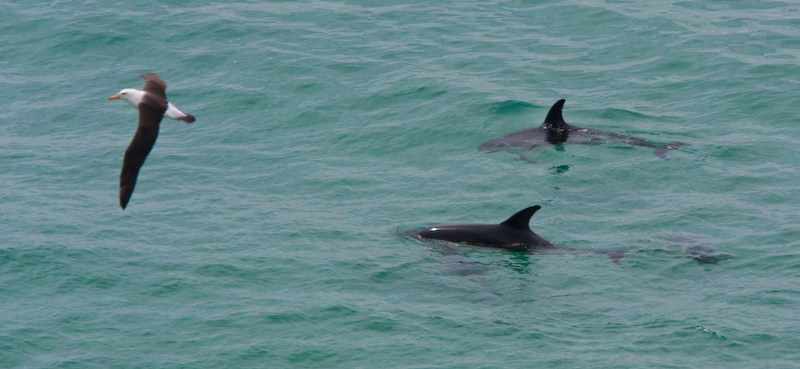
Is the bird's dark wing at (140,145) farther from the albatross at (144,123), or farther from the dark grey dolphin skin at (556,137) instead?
the dark grey dolphin skin at (556,137)

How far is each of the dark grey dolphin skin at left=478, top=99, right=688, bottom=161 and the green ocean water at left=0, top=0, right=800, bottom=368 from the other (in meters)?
0.43

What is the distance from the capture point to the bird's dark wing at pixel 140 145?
12156 millimetres

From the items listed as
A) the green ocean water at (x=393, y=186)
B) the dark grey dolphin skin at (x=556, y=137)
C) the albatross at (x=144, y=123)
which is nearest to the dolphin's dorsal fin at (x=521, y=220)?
the green ocean water at (x=393, y=186)

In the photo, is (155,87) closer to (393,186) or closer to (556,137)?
(393,186)

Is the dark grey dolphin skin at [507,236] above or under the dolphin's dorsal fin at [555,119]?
under

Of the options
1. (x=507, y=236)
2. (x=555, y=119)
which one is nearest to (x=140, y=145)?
(x=507, y=236)

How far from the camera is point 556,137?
2055cm

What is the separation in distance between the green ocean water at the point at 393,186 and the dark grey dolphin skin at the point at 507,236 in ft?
0.84

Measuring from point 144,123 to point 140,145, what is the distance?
0.55 metres

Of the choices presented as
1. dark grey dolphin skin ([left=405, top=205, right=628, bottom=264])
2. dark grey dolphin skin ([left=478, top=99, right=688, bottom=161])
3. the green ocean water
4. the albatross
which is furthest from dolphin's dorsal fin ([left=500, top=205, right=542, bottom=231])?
the albatross

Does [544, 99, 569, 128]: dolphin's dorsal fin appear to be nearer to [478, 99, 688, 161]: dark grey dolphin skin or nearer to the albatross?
[478, 99, 688, 161]: dark grey dolphin skin

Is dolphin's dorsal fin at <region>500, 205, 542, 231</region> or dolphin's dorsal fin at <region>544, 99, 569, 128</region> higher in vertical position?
dolphin's dorsal fin at <region>544, 99, 569, 128</region>

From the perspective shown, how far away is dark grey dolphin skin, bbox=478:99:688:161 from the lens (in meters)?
20.4

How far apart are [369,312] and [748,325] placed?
5151mm
